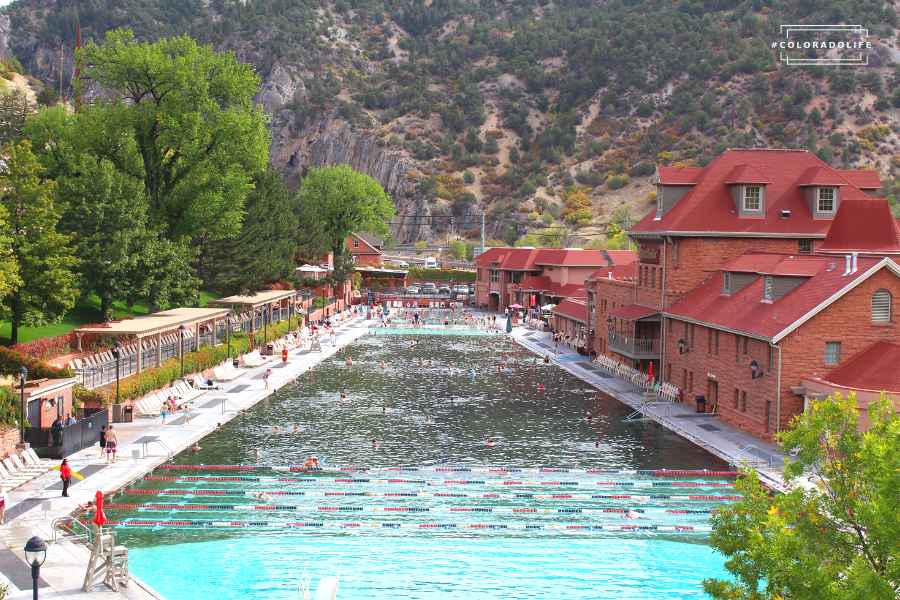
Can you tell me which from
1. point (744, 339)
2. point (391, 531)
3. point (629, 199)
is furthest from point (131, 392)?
point (629, 199)

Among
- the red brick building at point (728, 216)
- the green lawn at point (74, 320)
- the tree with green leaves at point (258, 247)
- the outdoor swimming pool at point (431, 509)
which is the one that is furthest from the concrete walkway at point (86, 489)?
the red brick building at point (728, 216)

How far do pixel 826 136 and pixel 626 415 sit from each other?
140841 mm

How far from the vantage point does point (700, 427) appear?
1561 inches

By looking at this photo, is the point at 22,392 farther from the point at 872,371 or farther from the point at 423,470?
the point at 872,371

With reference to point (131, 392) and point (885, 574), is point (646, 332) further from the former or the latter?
point (885, 574)

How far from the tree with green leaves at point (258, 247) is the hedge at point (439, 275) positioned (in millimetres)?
45359

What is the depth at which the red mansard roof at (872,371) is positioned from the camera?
105ft

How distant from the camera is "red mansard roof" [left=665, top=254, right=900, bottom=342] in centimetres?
3488

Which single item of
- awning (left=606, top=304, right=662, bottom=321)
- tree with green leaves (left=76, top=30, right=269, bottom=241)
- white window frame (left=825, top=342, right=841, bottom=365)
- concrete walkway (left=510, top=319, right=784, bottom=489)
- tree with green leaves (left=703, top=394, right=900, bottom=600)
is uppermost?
tree with green leaves (left=76, top=30, right=269, bottom=241)

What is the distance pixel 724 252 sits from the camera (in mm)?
47625

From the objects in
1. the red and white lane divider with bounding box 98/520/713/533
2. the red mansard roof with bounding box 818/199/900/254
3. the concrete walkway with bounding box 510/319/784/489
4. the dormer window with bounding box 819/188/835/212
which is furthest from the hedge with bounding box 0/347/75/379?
the dormer window with bounding box 819/188/835/212

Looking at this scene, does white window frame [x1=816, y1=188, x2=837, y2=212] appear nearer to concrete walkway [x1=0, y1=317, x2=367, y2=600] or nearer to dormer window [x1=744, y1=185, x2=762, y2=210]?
dormer window [x1=744, y1=185, x2=762, y2=210]

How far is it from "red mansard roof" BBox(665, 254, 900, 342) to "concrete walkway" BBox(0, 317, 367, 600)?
82.8 feet

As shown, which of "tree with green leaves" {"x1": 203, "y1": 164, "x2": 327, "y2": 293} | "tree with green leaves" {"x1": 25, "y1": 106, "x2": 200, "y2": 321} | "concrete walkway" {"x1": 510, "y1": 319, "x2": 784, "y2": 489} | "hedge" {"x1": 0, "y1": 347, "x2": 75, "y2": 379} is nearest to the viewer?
"concrete walkway" {"x1": 510, "y1": 319, "x2": 784, "y2": 489}
